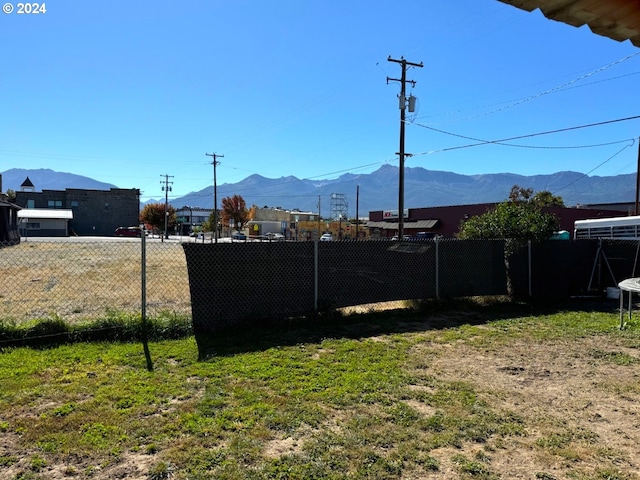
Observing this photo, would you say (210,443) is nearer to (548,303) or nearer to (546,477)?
(546,477)

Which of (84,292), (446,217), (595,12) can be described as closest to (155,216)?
(446,217)

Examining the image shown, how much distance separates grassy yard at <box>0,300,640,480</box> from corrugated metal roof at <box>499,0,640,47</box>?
2.75 m

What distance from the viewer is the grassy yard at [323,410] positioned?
294cm

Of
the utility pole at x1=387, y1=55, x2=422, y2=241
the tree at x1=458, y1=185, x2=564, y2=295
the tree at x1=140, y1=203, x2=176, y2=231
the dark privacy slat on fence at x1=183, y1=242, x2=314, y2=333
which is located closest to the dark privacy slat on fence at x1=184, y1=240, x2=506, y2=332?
the dark privacy slat on fence at x1=183, y1=242, x2=314, y2=333

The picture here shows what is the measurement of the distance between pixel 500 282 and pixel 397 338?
4.92 meters

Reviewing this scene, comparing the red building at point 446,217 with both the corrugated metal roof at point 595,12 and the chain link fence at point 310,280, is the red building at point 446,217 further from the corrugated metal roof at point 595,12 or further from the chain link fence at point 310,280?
the corrugated metal roof at point 595,12

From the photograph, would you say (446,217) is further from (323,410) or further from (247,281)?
(323,410)

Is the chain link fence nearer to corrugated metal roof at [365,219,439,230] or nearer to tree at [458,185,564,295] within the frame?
tree at [458,185,564,295]

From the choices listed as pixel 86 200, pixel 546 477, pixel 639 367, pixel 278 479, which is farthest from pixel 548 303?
pixel 86 200

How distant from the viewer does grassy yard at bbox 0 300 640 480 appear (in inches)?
116

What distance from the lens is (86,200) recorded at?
7188 cm

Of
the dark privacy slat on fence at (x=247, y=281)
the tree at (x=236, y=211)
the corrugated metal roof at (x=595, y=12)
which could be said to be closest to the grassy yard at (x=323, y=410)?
the dark privacy slat on fence at (x=247, y=281)

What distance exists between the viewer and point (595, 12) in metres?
1.88

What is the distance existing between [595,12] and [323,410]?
11.3 feet
